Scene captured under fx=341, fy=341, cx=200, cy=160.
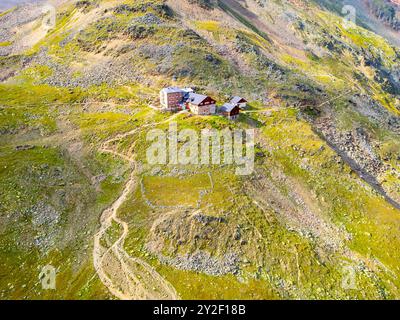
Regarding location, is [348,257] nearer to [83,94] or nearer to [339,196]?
[339,196]

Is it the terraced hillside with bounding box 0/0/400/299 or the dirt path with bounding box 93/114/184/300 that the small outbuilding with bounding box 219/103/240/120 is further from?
the dirt path with bounding box 93/114/184/300

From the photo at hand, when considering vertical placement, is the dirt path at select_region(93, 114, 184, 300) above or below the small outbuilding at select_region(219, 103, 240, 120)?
below

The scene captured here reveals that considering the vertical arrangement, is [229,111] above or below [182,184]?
above

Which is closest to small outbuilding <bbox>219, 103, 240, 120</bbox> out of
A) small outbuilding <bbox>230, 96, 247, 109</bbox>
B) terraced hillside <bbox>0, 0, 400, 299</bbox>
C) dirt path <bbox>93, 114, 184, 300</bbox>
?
terraced hillside <bbox>0, 0, 400, 299</bbox>

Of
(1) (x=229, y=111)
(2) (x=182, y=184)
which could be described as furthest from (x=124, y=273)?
(1) (x=229, y=111)

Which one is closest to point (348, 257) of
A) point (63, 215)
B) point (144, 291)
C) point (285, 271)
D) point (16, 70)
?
point (285, 271)

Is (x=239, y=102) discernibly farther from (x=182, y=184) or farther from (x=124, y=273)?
(x=124, y=273)
